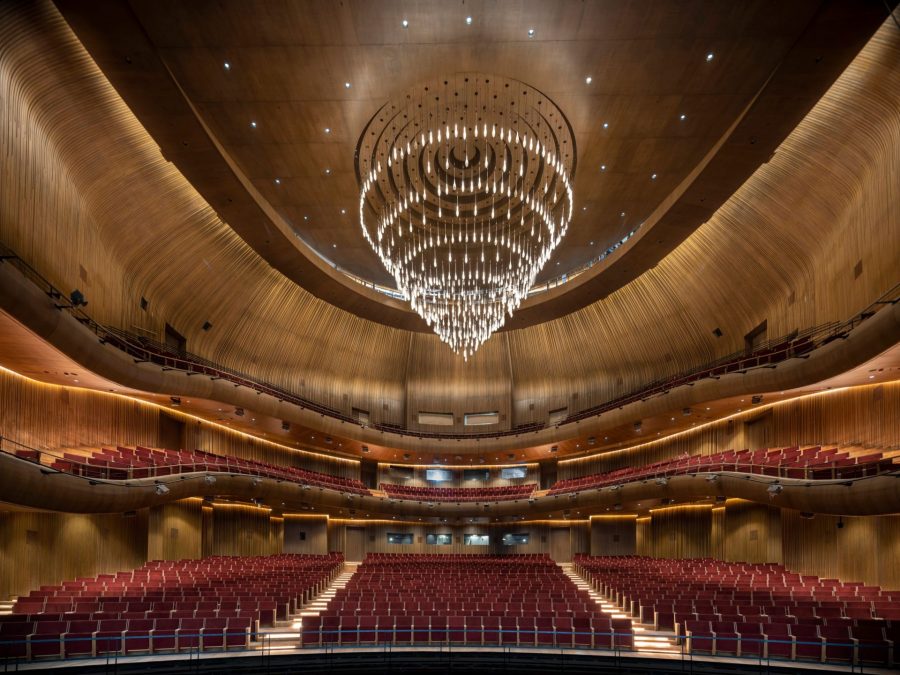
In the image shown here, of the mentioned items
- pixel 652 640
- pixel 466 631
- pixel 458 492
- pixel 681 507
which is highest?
pixel 458 492

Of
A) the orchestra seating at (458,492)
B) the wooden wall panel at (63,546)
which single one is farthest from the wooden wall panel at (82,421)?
the orchestra seating at (458,492)

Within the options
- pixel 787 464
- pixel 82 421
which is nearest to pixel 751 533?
pixel 787 464

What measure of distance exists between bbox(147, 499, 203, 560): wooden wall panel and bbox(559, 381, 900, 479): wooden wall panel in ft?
61.9

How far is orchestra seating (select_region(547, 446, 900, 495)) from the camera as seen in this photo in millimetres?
14625

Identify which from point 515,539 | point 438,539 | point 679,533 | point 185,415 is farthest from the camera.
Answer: point 438,539

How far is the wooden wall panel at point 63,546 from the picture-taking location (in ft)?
52.1

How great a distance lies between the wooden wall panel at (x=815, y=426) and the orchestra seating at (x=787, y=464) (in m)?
0.56

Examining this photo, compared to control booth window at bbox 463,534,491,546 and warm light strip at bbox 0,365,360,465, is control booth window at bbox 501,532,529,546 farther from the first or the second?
warm light strip at bbox 0,365,360,465

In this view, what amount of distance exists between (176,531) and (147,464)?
4.84 m

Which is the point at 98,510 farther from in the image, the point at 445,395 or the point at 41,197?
the point at 445,395

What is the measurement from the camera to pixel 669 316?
25969 mm

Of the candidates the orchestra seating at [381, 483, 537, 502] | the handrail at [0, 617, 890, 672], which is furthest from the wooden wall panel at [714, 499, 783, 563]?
the orchestra seating at [381, 483, 537, 502]

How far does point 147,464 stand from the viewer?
1842 centimetres

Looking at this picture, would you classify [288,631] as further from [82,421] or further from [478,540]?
[478,540]
